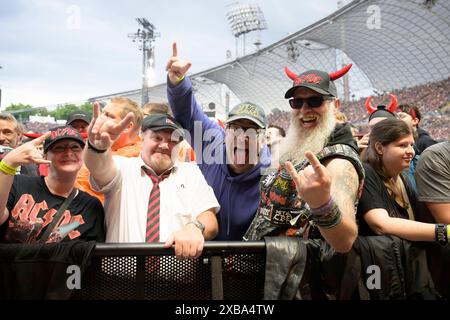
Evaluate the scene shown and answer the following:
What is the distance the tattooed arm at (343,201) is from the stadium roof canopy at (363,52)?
25170mm

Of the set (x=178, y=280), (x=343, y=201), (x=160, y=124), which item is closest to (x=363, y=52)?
(x=160, y=124)

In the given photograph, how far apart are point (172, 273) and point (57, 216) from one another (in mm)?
679

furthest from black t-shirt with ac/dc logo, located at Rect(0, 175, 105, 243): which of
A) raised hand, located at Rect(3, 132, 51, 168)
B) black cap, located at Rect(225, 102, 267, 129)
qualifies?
black cap, located at Rect(225, 102, 267, 129)

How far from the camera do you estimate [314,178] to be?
1.46m

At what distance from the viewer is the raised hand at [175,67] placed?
8.62 ft

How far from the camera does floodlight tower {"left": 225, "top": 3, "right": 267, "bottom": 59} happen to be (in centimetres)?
4853

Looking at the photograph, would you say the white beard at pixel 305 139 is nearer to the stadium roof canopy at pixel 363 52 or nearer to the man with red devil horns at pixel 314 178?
the man with red devil horns at pixel 314 178

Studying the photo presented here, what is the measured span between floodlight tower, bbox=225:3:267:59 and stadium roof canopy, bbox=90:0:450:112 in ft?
23.5

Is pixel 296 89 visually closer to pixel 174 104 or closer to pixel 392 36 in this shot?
pixel 174 104

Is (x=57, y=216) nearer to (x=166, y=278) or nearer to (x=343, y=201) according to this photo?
(x=166, y=278)

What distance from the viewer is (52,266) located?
4.83ft
